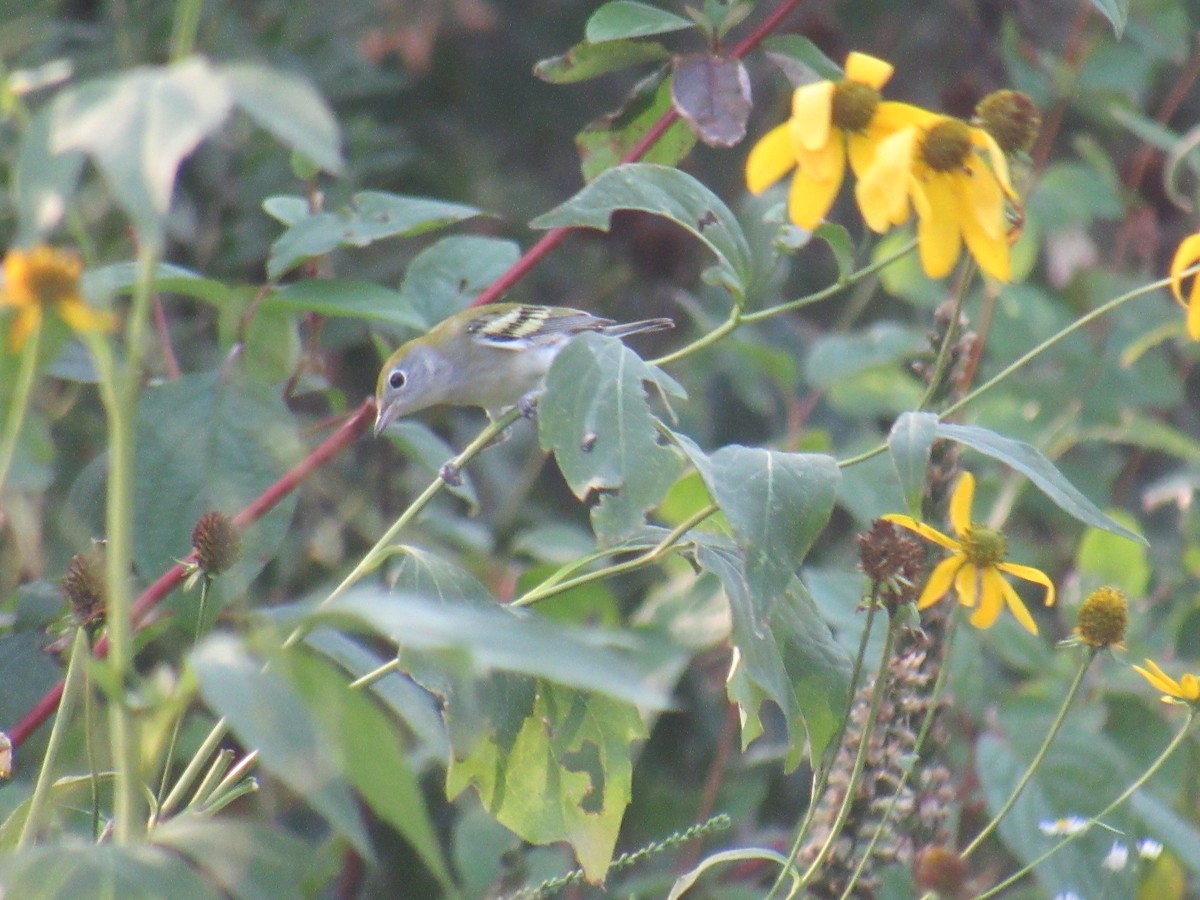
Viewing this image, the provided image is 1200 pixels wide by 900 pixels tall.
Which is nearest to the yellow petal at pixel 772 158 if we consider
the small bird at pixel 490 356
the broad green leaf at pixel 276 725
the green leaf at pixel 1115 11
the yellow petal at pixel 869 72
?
the yellow petal at pixel 869 72

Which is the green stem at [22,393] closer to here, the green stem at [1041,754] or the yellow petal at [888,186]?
the yellow petal at [888,186]

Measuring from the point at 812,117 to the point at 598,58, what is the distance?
617mm

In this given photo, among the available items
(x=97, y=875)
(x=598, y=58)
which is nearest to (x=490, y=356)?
(x=598, y=58)

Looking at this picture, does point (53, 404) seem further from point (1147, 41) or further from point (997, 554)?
point (1147, 41)

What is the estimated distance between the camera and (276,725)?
2.15 feet

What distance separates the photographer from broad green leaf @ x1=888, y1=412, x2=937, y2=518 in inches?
41.2

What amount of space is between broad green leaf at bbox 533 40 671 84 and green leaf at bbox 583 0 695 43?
14cm

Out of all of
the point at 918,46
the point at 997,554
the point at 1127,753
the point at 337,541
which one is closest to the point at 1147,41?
the point at 918,46

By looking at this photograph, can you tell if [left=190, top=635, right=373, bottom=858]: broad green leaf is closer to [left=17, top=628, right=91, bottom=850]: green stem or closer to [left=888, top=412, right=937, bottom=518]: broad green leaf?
[left=17, top=628, right=91, bottom=850]: green stem

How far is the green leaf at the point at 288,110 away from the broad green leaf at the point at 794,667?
0.59 metres

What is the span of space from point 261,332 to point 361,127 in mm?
1895

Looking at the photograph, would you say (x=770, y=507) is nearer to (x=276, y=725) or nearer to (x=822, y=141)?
(x=822, y=141)

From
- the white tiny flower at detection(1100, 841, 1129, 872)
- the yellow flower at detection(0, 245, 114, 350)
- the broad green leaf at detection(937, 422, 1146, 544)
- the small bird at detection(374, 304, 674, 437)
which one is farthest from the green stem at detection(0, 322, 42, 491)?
the small bird at detection(374, 304, 674, 437)

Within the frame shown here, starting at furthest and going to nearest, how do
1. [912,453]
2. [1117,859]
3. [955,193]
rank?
[1117,859] < [955,193] < [912,453]
